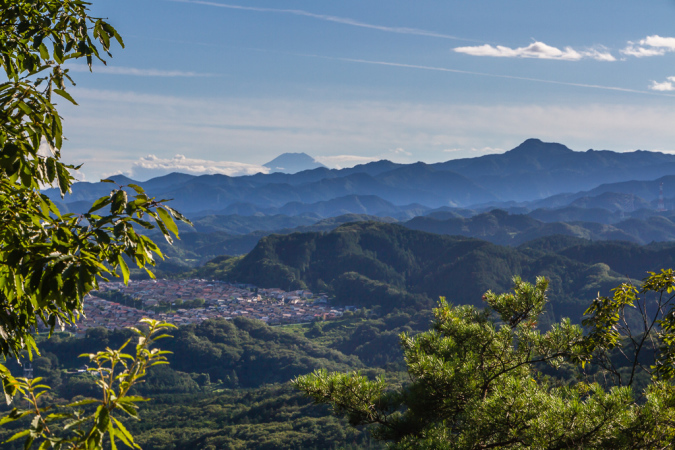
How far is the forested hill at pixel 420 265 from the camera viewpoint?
120 metres

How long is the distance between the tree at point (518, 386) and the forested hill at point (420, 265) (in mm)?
105497

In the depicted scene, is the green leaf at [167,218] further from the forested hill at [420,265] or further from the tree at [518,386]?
the forested hill at [420,265]

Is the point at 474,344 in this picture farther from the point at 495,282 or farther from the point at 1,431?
the point at 495,282

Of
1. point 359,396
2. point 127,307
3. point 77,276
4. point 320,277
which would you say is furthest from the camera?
point 320,277

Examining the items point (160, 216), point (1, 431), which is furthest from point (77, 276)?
point (1, 431)

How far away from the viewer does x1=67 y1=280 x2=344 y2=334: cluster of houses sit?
105 m

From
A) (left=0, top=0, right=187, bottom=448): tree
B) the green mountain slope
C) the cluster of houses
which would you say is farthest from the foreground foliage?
the green mountain slope

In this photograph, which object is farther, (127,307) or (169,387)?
(127,307)

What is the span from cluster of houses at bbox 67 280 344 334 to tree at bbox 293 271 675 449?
96.7 m

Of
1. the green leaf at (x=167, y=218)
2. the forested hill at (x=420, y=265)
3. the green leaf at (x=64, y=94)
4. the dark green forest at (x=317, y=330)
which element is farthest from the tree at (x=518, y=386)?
the forested hill at (x=420, y=265)

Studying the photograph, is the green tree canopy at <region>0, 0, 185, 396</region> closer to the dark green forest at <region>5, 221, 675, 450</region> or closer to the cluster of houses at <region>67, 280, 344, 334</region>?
the dark green forest at <region>5, 221, 675, 450</region>

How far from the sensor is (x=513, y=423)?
196 inches

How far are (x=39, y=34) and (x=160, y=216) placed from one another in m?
1.81

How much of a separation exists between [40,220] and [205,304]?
12367 cm
